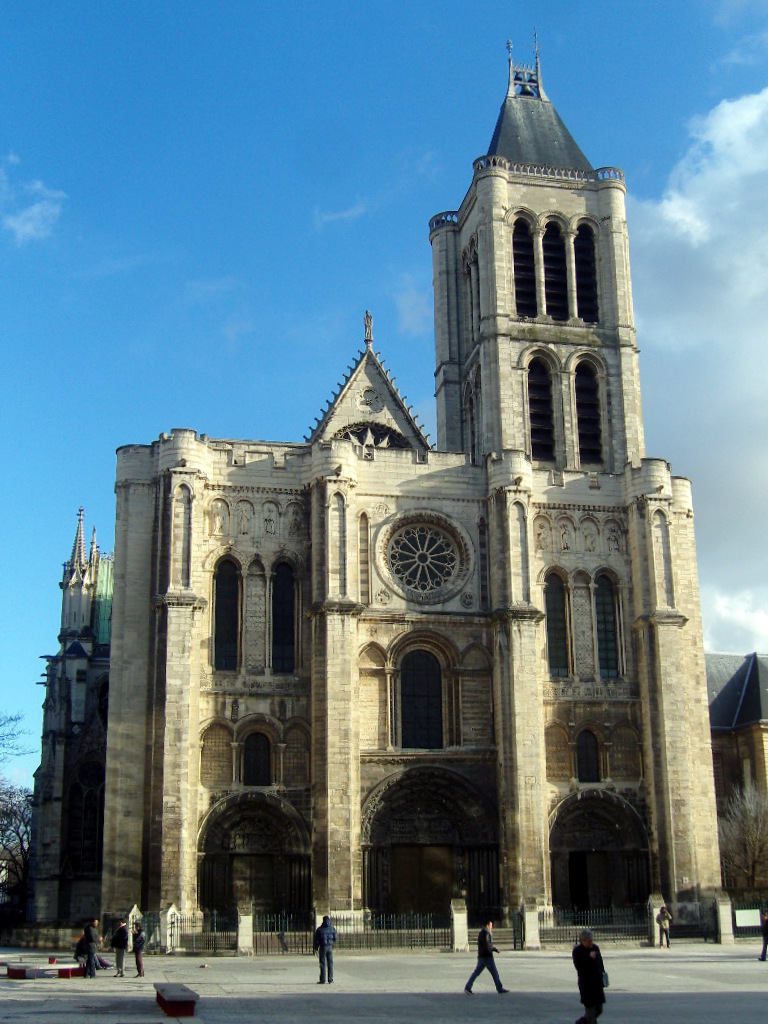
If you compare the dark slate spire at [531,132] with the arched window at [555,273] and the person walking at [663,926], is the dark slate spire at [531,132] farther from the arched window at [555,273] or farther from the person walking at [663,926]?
the person walking at [663,926]

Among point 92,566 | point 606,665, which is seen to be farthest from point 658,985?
point 92,566

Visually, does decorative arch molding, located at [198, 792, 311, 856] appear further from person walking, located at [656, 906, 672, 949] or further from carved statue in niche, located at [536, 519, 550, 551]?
carved statue in niche, located at [536, 519, 550, 551]

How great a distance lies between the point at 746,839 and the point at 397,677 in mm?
16265

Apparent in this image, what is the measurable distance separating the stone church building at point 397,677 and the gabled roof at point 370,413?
77 mm

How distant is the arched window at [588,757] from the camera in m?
38.2

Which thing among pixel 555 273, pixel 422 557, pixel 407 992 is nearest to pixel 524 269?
pixel 555 273

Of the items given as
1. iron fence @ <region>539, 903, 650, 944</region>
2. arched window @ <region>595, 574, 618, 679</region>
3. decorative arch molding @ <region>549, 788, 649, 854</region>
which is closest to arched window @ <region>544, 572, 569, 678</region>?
arched window @ <region>595, 574, 618, 679</region>

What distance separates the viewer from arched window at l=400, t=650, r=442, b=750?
37625mm

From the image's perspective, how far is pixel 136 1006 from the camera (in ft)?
59.9

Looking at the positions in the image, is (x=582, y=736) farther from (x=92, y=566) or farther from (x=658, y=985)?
(x=92, y=566)

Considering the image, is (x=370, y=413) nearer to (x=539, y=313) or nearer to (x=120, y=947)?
(x=539, y=313)

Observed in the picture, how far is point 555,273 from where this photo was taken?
1804 inches

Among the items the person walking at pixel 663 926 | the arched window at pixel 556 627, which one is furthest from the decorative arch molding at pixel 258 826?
the person walking at pixel 663 926

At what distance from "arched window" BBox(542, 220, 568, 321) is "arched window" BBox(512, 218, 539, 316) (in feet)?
1.69
